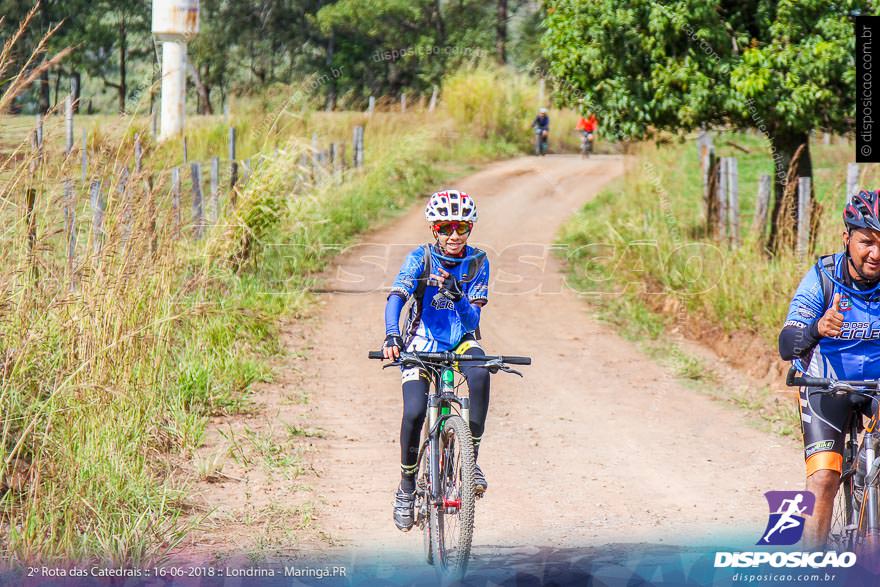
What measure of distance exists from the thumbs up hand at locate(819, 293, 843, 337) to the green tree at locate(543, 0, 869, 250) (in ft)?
25.5

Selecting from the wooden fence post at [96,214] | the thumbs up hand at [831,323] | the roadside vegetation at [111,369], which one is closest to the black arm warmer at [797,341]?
the thumbs up hand at [831,323]

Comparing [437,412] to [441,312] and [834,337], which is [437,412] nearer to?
[441,312]

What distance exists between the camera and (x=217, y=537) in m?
6.13

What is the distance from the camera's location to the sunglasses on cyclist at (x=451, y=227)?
19.5 ft

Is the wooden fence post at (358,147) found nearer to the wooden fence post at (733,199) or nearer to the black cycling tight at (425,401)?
the wooden fence post at (733,199)

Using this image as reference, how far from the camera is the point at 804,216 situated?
39.9 ft

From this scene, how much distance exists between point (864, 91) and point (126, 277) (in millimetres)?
9234

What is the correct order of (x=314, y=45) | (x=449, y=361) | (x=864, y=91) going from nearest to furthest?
(x=449, y=361) < (x=864, y=91) < (x=314, y=45)

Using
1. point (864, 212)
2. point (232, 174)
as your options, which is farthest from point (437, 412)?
point (232, 174)

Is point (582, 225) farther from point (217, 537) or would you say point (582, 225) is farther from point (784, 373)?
point (217, 537)

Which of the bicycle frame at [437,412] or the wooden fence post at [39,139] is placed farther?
the wooden fence post at [39,139]

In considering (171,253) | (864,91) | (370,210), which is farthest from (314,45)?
(171,253)

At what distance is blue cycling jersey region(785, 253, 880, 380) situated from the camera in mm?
5129

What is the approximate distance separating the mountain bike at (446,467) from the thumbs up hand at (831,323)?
1.37 meters
